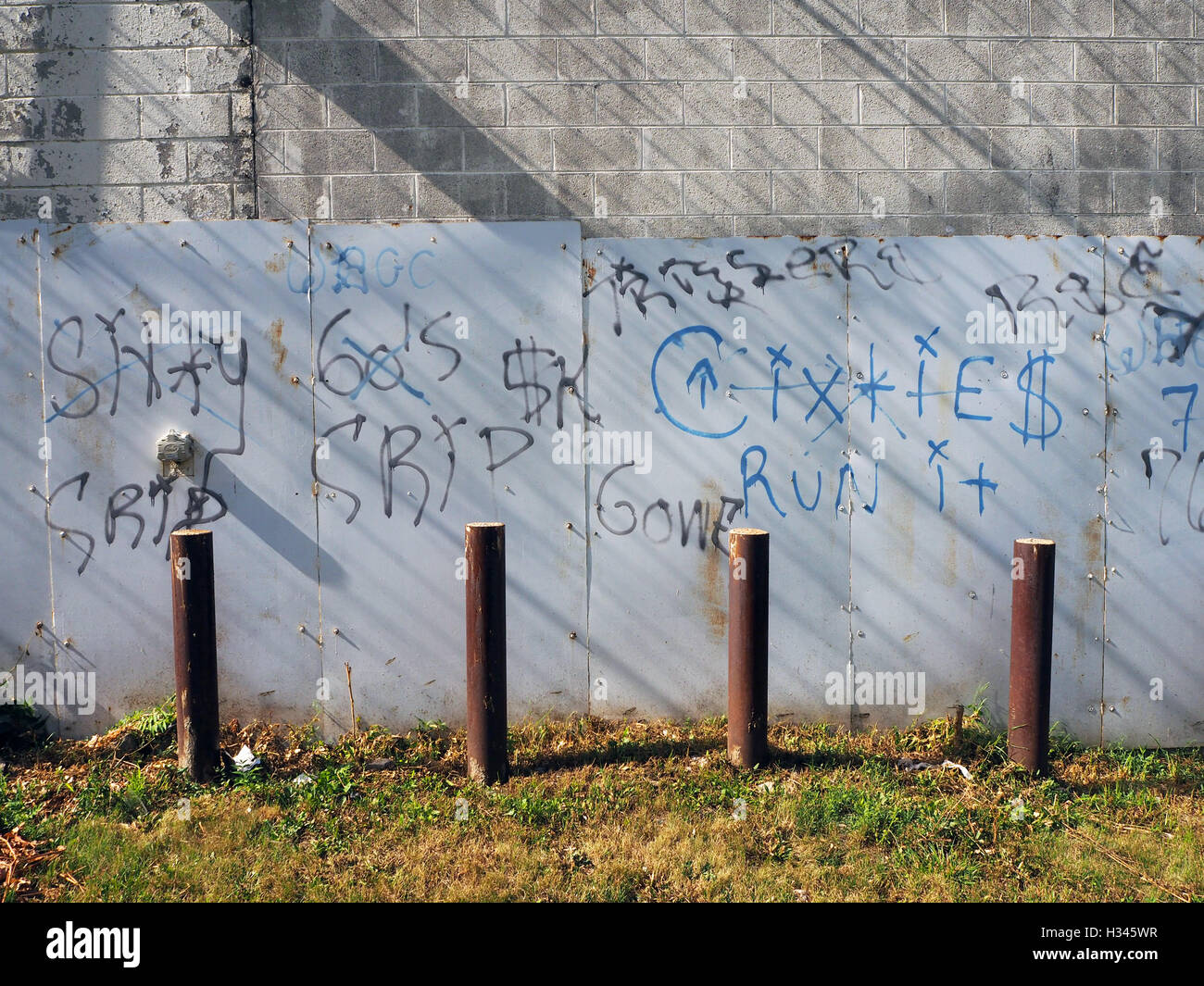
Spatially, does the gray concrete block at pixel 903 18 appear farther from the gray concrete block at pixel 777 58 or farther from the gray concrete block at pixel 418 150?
the gray concrete block at pixel 418 150

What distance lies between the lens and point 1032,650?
13.1 feet

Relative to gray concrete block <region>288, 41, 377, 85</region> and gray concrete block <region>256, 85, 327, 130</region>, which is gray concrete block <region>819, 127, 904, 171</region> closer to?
gray concrete block <region>256, 85, 327, 130</region>

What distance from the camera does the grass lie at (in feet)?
10.6

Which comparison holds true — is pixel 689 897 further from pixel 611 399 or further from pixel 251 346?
pixel 251 346

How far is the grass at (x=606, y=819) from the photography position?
3.25 meters

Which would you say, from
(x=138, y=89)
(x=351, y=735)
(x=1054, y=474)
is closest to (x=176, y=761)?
(x=351, y=735)

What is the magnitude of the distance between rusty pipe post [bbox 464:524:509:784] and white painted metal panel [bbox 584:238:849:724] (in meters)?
0.77

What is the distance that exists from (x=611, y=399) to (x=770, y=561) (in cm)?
115

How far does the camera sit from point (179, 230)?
448cm

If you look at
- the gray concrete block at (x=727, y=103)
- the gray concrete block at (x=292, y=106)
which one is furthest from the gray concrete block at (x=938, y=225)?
the gray concrete block at (x=292, y=106)

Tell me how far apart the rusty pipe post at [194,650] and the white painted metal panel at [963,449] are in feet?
10.0

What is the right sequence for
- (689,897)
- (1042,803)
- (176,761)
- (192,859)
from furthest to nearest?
(176,761), (1042,803), (192,859), (689,897)

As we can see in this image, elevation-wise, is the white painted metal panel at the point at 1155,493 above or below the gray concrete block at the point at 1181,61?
below

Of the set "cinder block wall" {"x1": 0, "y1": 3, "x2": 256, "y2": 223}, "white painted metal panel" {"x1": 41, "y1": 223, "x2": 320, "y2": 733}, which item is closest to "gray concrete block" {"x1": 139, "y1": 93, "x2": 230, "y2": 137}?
"cinder block wall" {"x1": 0, "y1": 3, "x2": 256, "y2": 223}
